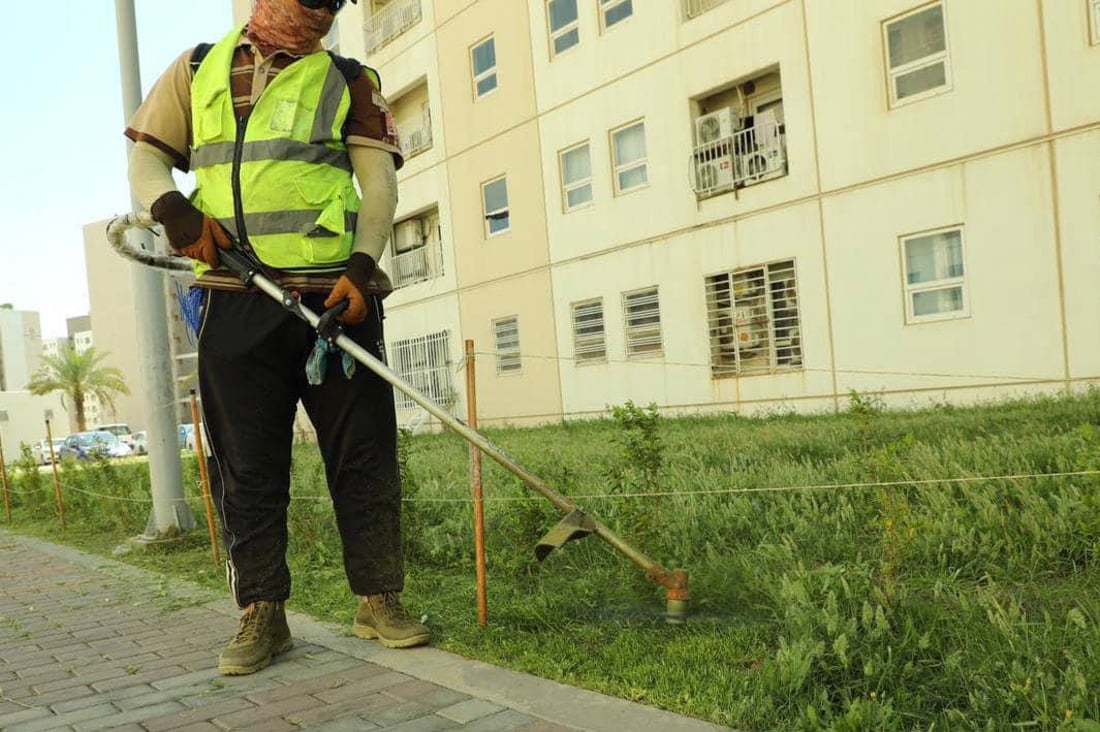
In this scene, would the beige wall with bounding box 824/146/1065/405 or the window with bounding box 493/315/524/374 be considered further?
the window with bounding box 493/315/524/374

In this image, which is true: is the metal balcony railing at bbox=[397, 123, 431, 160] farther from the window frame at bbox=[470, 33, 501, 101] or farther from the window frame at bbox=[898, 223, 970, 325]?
the window frame at bbox=[898, 223, 970, 325]

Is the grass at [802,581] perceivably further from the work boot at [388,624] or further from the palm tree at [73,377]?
the palm tree at [73,377]

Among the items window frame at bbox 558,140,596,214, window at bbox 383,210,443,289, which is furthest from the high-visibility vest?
window at bbox 383,210,443,289

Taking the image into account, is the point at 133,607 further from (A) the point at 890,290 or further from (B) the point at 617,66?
(B) the point at 617,66

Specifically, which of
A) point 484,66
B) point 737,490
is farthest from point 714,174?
point 737,490

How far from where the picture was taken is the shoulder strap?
3.65 metres

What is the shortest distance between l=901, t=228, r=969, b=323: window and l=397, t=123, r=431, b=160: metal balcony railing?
13134 millimetres

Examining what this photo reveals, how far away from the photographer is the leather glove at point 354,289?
3.48 m

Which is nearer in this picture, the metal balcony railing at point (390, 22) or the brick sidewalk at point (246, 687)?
the brick sidewalk at point (246, 687)

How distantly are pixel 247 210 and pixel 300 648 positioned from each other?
1740mm

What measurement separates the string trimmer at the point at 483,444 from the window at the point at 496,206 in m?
16.5

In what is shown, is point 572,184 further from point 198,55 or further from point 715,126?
point 198,55

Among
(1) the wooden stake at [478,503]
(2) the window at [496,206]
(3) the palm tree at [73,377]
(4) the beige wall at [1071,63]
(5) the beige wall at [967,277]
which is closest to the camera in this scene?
(1) the wooden stake at [478,503]

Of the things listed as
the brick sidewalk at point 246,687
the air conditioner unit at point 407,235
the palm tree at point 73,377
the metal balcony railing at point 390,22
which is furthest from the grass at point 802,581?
the palm tree at point 73,377
